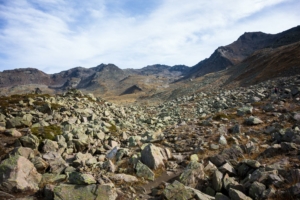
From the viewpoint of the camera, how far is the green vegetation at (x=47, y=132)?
16255 millimetres

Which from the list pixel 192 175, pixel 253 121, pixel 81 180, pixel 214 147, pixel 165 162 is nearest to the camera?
pixel 81 180

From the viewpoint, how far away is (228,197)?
7.75 metres

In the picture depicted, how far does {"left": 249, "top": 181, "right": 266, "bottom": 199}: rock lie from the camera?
732cm

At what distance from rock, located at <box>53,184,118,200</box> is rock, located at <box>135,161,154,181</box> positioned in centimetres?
244

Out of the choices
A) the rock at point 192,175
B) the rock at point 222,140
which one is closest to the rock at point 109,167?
the rock at point 192,175

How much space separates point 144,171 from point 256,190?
554cm

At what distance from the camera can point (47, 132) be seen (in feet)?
54.8

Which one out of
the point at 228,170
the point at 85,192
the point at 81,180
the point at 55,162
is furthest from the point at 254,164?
the point at 55,162

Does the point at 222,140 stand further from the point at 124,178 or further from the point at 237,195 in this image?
the point at 124,178

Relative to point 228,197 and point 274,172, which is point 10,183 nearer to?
point 228,197

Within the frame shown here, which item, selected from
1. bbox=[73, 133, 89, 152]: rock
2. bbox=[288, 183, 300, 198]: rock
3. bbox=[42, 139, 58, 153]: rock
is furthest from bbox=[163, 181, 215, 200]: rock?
bbox=[42, 139, 58, 153]: rock

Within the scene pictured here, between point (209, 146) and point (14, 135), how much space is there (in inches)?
603

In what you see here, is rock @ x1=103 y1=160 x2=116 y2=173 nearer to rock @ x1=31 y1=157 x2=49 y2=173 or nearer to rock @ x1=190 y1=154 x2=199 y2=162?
rock @ x1=31 y1=157 x2=49 y2=173

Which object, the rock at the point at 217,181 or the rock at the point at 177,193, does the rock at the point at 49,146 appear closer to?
the rock at the point at 177,193
